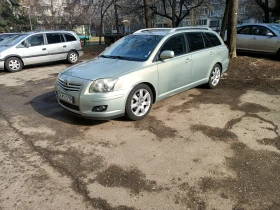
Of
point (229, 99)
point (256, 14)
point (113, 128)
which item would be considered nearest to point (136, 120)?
point (113, 128)

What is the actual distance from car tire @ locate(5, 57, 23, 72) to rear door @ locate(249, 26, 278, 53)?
1010cm

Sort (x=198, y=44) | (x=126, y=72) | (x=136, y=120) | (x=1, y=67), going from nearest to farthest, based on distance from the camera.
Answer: (x=126, y=72) → (x=136, y=120) → (x=198, y=44) → (x=1, y=67)

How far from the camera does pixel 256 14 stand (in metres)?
38.6

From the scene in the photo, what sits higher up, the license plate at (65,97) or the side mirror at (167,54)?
the side mirror at (167,54)

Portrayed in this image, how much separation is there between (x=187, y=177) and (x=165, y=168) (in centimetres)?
30

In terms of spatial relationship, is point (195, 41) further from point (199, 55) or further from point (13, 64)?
point (13, 64)

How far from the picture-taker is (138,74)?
13.6 ft

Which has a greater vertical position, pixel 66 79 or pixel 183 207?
pixel 66 79

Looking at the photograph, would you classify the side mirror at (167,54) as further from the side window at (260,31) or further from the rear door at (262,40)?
the side window at (260,31)

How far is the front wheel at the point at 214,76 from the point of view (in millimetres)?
6075

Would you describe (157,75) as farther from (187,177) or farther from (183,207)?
(183,207)

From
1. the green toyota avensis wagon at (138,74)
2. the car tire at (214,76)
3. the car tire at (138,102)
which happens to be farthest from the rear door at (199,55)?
the car tire at (138,102)

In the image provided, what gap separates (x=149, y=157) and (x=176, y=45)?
2707 millimetres

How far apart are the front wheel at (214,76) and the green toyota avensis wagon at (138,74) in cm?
20
